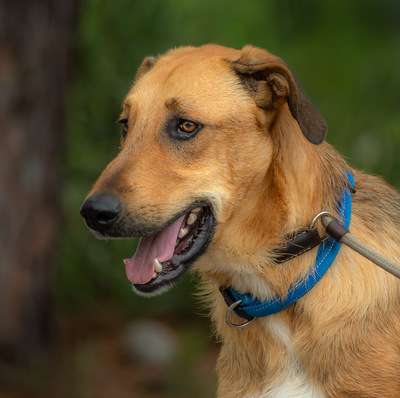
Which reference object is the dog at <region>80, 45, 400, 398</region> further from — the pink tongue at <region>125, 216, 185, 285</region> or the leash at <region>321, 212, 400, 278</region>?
the leash at <region>321, 212, 400, 278</region>

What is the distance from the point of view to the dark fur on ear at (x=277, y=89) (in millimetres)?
3084

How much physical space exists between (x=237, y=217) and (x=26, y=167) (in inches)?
139

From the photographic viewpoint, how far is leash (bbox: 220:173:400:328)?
3113mm

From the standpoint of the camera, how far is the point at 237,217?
3371 mm

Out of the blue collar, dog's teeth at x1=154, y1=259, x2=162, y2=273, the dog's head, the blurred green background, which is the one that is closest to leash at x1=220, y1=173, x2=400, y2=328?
the blue collar

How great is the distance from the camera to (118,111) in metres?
7.45

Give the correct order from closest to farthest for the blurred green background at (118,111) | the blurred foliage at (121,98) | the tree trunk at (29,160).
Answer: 1. the tree trunk at (29,160)
2. the blurred green background at (118,111)
3. the blurred foliage at (121,98)

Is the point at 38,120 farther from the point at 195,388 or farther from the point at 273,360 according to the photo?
the point at 273,360

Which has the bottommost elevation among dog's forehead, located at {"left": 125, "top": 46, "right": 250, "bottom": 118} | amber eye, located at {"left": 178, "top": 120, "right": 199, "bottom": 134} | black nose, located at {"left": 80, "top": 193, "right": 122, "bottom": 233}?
black nose, located at {"left": 80, "top": 193, "right": 122, "bottom": 233}

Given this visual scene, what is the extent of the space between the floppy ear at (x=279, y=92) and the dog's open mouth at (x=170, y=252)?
24.7 inches

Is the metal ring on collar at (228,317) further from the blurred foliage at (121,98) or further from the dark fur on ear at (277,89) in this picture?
the blurred foliage at (121,98)

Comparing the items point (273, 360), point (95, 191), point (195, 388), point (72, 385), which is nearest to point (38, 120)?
point (72, 385)

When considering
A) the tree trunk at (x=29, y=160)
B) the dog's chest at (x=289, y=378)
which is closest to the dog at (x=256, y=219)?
the dog's chest at (x=289, y=378)

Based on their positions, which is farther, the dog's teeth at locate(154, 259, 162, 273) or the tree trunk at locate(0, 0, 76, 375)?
the tree trunk at locate(0, 0, 76, 375)
